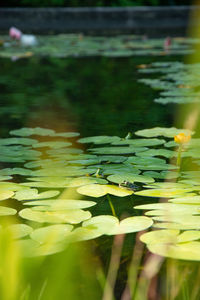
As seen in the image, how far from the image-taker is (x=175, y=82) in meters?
2.48

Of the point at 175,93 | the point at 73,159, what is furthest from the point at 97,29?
the point at 73,159

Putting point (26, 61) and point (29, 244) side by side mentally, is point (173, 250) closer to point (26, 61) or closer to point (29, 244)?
point (29, 244)

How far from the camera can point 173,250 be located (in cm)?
72

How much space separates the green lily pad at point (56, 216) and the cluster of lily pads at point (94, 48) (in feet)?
10.1

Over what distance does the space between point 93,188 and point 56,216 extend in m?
0.16

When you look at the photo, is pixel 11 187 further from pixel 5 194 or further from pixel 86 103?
pixel 86 103

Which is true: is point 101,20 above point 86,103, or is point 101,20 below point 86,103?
above

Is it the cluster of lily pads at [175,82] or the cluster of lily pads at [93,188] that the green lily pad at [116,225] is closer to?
the cluster of lily pads at [93,188]

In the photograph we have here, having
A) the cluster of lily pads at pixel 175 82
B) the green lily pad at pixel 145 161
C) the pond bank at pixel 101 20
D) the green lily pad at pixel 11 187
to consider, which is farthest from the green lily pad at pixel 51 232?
the pond bank at pixel 101 20

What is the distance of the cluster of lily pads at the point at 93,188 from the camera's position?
2.58ft

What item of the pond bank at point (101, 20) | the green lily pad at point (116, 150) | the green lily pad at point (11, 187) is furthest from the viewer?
the pond bank at point (101, 20)

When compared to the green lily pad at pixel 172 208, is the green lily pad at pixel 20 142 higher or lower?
lower

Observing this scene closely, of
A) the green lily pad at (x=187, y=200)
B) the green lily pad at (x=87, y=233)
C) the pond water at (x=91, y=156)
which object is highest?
the green lily pad at (x=187, y=200)

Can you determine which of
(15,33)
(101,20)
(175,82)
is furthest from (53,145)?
(101,20)
